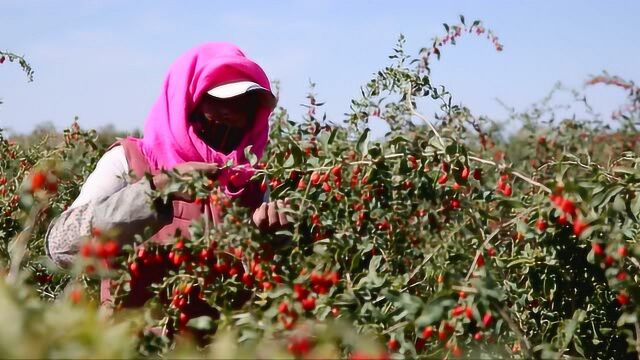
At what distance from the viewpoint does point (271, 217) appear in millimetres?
2229

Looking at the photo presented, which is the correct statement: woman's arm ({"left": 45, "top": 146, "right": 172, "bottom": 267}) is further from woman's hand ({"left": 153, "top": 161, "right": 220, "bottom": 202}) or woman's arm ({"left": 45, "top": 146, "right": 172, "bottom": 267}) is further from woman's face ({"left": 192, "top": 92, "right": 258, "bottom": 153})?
woman's face ({"left": 192, "top": 92, "right": 258, "bottom": 153})

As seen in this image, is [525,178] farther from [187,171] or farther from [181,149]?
[181,149]

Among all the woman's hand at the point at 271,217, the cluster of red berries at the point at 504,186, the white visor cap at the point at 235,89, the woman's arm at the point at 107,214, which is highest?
the white visor cap at the point at 235,89

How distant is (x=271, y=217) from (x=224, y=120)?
649 mm

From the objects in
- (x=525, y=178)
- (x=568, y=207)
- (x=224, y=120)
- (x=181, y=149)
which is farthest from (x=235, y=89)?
(x=568, y=207)

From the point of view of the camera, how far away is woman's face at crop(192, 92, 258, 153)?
2.79m

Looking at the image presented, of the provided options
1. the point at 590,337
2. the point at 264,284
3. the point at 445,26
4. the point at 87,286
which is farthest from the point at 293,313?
the point at 445,26

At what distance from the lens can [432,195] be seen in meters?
2.22

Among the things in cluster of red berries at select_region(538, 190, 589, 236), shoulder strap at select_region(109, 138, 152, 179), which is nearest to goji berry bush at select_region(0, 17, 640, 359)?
cluster of red berries at select_region(538, 190, 589, 236)

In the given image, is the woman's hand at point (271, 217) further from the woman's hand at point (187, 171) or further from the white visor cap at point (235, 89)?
the white visor cap at point (235, 89)

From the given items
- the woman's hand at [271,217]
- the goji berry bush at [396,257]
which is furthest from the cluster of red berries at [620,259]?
the woman's hand at [271,217]

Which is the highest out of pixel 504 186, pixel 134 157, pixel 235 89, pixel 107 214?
pixel 235 89

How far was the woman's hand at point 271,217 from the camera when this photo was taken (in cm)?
222

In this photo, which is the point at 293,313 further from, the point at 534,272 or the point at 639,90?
the point at 639,90
